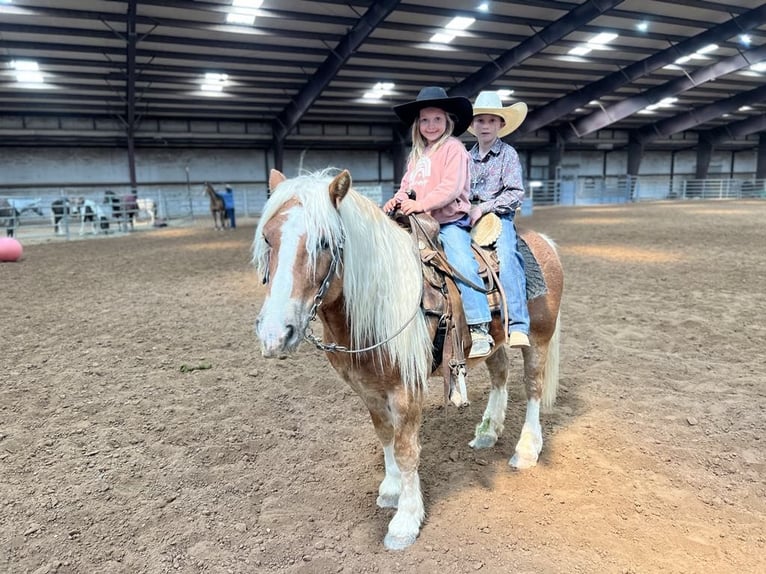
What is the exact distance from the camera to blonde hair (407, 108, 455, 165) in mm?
2043

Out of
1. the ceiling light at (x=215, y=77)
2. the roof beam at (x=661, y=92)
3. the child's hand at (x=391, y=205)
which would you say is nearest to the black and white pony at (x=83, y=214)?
the ceiling light at (x=215, y=77)

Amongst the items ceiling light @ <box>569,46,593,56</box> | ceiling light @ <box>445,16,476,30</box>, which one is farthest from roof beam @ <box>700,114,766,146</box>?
ceiling light @ <box>445,16,476,30</box>

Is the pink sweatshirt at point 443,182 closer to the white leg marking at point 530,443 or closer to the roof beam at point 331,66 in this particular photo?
Result: the white leg marking at point 530,443

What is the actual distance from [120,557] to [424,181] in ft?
6.52

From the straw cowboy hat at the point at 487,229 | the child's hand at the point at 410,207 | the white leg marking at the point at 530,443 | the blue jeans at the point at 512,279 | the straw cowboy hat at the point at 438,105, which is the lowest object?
the white leg marking at the point at 530,443

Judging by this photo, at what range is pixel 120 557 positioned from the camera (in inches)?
73.9

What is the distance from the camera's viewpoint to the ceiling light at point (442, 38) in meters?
14.0

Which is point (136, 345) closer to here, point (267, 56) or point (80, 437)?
point (80, 437)

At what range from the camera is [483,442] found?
8.65ft

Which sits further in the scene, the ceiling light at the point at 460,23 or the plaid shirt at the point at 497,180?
the ceiling light at the point at 460,23

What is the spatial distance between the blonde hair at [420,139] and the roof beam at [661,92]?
18.8m

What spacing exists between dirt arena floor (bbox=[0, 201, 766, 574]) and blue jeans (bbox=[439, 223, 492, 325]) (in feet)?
2.88

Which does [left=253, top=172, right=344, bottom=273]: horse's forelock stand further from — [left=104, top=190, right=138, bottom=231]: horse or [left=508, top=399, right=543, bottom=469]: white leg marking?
[left=104, top=190, right=138, bottom=231]: horse

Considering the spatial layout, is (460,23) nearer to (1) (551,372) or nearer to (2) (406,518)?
(1) (551,372)
